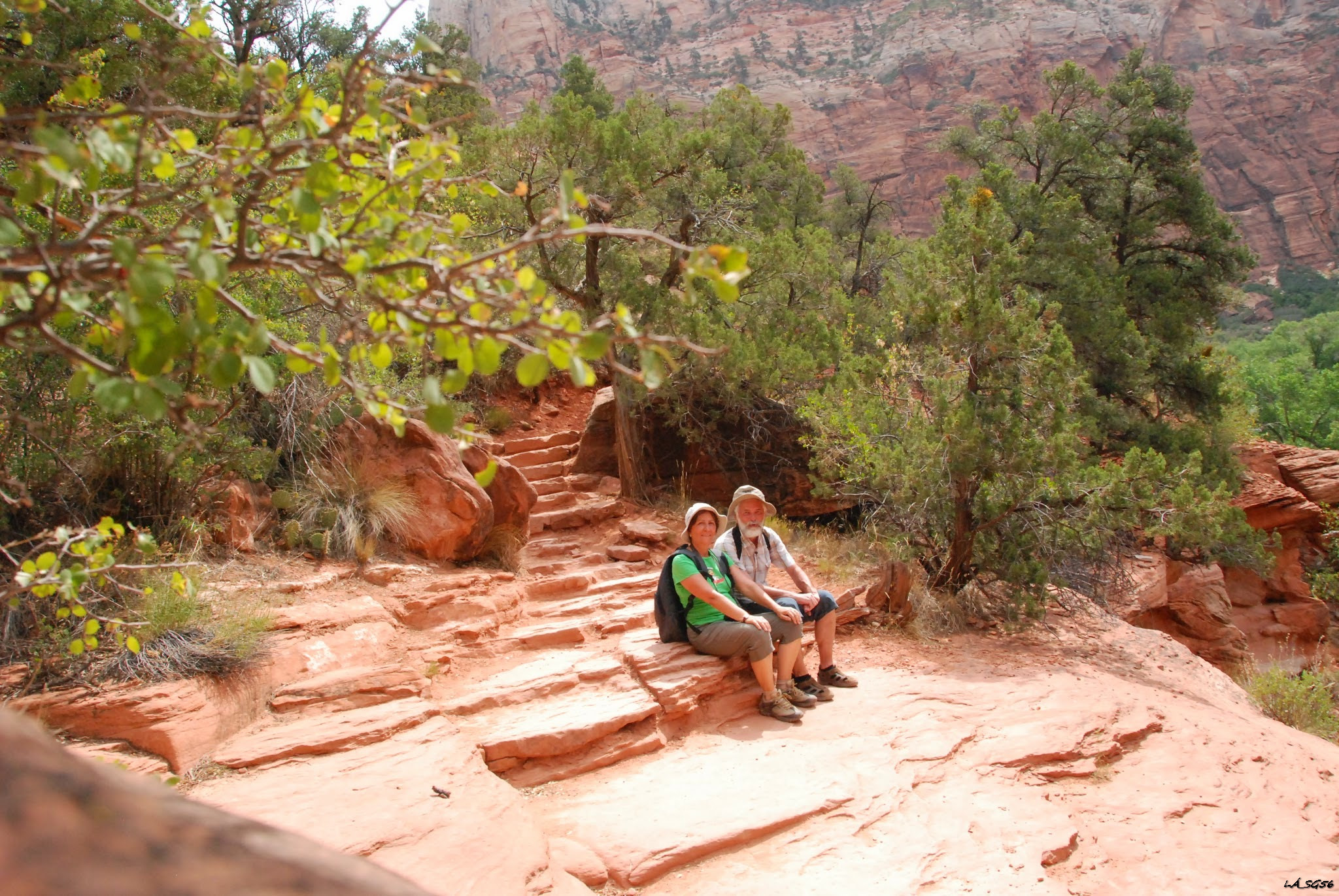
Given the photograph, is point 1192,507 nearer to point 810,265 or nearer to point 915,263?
point 915,263

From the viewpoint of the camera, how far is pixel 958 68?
4772cm

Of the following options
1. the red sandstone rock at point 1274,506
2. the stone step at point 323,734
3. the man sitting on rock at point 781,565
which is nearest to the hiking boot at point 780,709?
the man sitting on rock at point 781,565

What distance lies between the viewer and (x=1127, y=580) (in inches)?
358

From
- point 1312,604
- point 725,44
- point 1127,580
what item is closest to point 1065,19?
point 725,44

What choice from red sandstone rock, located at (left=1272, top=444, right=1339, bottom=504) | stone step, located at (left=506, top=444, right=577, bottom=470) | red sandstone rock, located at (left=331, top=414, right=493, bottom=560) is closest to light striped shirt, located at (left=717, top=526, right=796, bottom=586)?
red sandstone rock, located at (left=331, top=414, right=493, bottom=560)

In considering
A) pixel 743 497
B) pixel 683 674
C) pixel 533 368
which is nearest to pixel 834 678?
pixel 683 674

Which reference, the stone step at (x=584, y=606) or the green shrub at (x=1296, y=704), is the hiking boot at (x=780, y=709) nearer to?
the stone step at (x=584, y=606)

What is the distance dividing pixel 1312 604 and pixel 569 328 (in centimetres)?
1701

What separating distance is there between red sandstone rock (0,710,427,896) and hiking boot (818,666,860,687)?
5.65m

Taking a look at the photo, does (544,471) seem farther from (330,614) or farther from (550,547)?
(330,614)

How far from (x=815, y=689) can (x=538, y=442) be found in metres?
8.44

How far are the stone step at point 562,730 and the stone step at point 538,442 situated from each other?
25.7ft

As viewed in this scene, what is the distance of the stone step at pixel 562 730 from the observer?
4.67 metres

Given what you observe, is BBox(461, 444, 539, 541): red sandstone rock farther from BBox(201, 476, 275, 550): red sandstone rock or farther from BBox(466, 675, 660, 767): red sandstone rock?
BBox(466, 675, 660, 767): red sandstone rock
